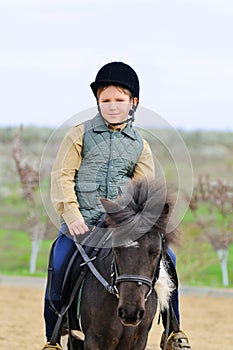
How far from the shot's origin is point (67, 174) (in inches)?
256

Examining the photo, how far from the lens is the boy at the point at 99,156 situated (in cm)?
653

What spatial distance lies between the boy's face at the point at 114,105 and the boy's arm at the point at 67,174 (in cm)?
23

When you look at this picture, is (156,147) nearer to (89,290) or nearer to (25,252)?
(89,290)

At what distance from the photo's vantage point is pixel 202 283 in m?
17.5

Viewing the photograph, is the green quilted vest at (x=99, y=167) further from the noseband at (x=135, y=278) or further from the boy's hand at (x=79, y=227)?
the noseband at (x=135, y=278)

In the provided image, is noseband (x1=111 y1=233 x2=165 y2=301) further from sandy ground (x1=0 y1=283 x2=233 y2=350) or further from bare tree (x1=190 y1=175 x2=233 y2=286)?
bare tree (x1=190 y1=175 x2=233 y2=286)

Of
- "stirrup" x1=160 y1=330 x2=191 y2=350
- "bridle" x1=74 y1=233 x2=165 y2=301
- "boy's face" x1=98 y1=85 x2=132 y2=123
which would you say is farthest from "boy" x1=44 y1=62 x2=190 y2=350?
"stirrup" x1=160 y1=330 x2=191 y2=350

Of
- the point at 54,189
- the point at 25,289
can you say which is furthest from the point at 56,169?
the point at 25,289

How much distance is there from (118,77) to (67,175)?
0.87m

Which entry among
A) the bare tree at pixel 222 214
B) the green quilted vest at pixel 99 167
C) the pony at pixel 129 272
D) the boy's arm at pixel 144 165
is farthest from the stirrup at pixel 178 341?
the bare tree at pixel 222 214

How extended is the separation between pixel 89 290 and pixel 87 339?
366 mm

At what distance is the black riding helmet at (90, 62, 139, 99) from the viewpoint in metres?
6.61

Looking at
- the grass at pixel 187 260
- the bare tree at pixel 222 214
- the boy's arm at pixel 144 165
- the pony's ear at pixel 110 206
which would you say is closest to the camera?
the pony's ear at pixel 110 206

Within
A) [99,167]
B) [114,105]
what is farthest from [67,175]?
→ [114,105]
